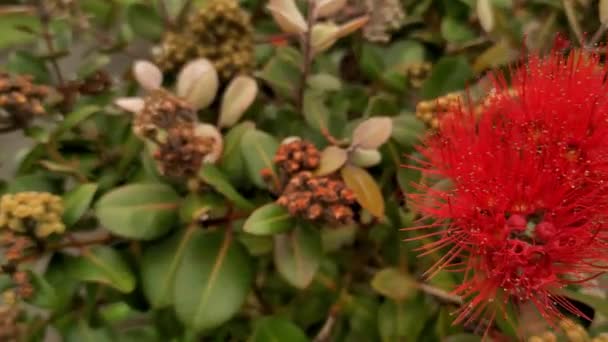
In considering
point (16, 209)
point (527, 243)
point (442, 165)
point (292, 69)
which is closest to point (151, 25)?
point (292, 69)

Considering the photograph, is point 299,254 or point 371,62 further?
point 371,62

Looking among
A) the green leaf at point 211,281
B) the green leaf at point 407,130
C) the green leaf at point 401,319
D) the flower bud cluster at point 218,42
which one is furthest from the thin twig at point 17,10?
the green leaf at point 401,319

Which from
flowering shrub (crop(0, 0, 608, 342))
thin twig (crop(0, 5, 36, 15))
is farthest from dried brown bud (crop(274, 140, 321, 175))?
thin twig (crop(0, 5, 36, 15))

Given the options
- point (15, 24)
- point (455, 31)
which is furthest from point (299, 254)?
point (15, 24)

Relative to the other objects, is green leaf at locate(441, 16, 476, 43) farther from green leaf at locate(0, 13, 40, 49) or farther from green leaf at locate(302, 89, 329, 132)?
Result: green leaf at locate(0, 13, 40, 49)

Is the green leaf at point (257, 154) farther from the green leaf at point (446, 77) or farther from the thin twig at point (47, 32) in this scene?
the thin twig at point (47, 32)

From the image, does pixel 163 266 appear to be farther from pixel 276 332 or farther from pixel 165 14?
pixel 165 14

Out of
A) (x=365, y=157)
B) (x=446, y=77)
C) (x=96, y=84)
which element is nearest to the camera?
(x=365, y=157)
